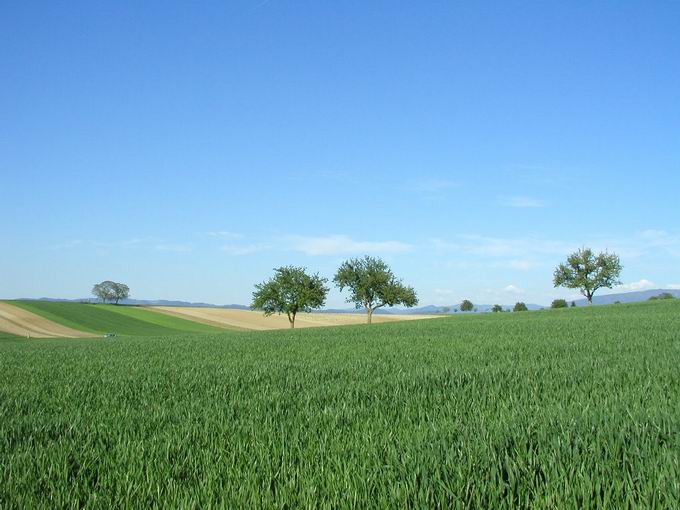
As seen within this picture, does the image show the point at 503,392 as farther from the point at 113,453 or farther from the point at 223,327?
the point at 223,327

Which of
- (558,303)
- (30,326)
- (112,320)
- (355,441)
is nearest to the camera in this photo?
(355,441)

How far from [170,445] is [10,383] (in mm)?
7949

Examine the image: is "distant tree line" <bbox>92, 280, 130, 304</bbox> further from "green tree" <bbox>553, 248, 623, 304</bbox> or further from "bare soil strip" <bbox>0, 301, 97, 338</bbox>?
"green tree" <bbox>553, 248, 623, 304</bbox>

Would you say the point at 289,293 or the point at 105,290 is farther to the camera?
the point at 105,290

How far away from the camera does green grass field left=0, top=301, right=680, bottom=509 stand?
3861 mm

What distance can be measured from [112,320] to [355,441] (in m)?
90.0

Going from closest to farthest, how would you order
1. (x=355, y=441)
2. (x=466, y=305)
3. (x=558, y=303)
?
(x=355, y=441), (x=558, y=303), (x=466, y=305)

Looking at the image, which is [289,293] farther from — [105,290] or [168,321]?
[105,290]

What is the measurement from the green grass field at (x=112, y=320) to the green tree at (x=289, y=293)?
7524 mm

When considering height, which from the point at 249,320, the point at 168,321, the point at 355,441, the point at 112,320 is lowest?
the point at 249,320

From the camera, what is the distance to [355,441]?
5.18 m

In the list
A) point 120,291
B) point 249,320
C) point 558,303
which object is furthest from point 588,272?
point 120,291

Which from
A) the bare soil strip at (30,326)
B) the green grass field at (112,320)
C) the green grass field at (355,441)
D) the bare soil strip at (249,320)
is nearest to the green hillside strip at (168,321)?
the green grass field at (112,320)

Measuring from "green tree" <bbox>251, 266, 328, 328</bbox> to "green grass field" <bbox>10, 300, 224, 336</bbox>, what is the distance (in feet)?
24.7
